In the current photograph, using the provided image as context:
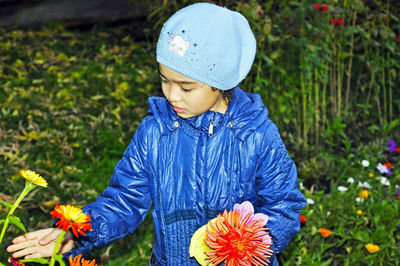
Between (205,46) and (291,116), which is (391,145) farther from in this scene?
(205,46)

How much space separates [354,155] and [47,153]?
83.7 inches

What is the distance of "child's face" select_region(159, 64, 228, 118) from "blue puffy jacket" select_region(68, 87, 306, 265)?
3.9 inches

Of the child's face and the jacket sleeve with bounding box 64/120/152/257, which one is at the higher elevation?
the child's face

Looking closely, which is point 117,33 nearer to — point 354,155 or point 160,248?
point 354,155

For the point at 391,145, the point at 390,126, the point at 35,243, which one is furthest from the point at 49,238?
the point at 390,126

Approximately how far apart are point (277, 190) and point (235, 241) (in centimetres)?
35

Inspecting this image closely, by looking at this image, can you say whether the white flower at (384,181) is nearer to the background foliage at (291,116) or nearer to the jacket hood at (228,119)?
the background foliage at (291,116)

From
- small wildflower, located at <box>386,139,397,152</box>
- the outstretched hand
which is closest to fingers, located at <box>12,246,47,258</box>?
the outstretched hand

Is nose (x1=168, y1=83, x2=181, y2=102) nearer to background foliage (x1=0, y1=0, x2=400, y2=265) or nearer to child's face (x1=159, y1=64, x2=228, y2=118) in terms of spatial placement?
child's face (x1=159, y1=64, x2=228, y2=118)

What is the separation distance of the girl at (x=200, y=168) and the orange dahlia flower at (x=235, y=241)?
0.23m

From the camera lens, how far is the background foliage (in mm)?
3057

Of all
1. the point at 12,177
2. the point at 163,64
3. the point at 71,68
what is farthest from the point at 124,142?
the point at 163,64

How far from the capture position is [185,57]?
1.58 m

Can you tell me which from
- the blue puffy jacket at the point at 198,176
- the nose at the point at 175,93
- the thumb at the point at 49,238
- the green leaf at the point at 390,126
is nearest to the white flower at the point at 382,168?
the green leaf at the point at 390,126
